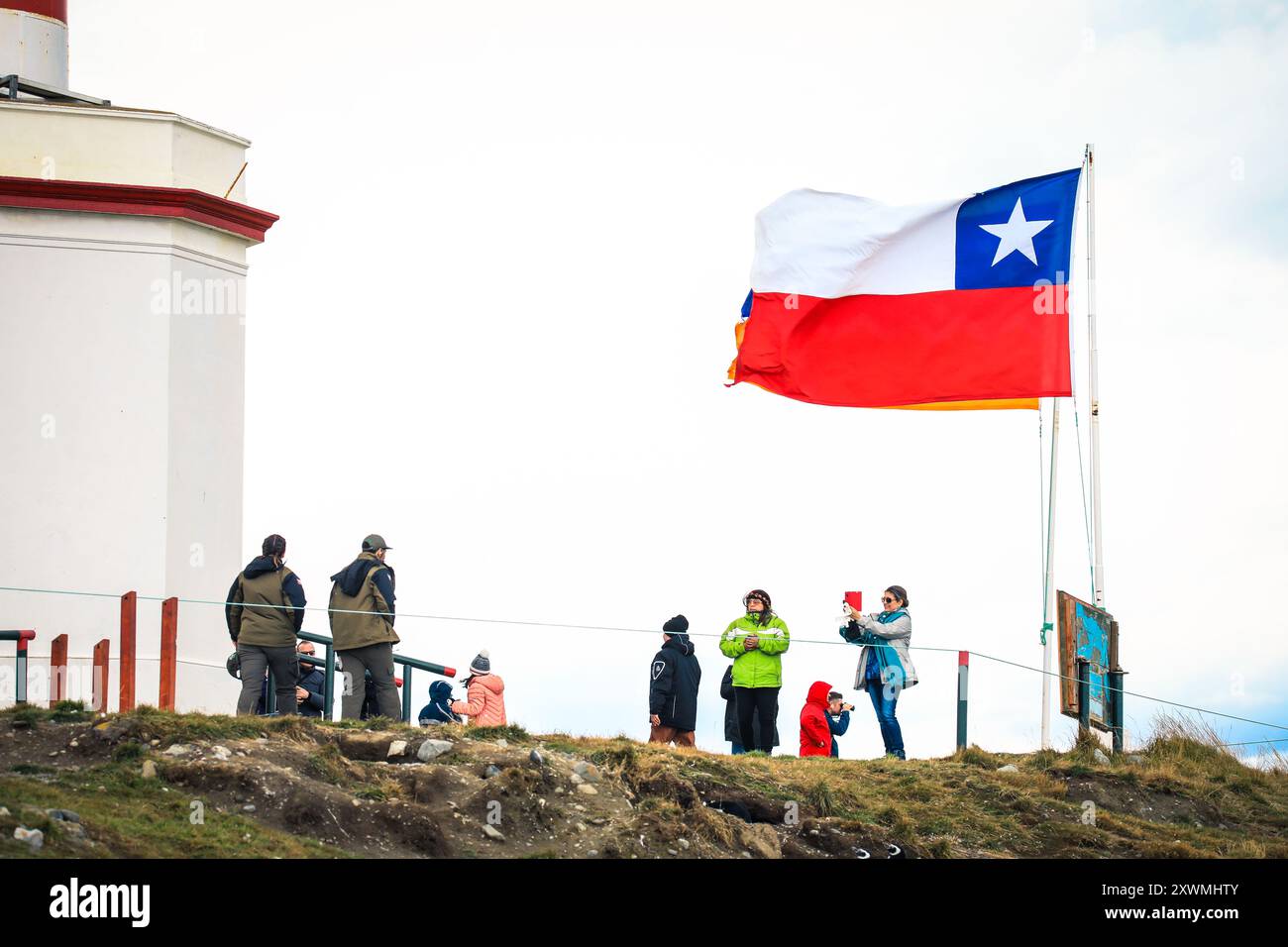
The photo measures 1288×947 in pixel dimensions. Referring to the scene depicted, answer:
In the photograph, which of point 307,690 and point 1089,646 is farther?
point 307,690

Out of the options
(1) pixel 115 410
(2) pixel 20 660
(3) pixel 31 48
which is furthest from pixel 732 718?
(3) pixel 31 48

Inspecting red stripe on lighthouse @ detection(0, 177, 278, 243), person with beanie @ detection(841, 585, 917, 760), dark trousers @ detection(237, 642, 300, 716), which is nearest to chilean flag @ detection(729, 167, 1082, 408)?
person with beanie @ detection(841, 585, 917, 760)

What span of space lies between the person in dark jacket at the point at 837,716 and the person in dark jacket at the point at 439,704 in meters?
4.09

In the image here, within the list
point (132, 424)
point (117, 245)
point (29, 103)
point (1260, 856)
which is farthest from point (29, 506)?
point (1260, 856)

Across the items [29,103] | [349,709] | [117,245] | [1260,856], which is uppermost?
[29,103]

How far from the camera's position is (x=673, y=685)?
18188mm

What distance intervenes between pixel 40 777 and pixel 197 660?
668 centimetres

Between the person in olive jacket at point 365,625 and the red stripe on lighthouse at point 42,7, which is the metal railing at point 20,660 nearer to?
the person in olive jacket at point 365,625

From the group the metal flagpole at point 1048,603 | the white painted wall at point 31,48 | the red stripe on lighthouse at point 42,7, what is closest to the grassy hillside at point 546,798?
the metal flagpole at point 1048,603

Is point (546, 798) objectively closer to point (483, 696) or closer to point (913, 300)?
point (483, 696)

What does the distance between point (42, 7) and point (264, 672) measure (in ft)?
34.0
